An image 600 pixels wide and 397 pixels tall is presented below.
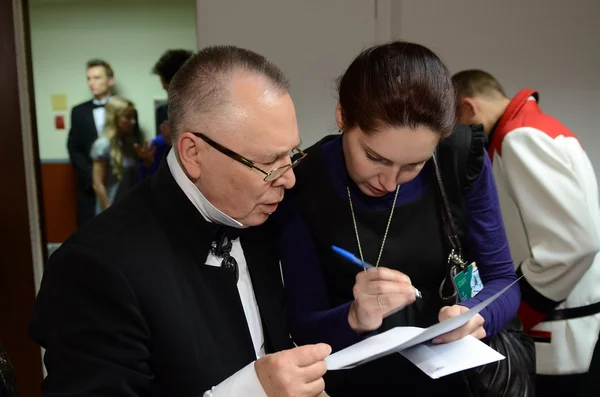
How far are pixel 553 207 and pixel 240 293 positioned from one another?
3.92 ft

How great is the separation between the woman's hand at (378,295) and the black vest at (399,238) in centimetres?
13

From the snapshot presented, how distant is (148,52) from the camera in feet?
15.4

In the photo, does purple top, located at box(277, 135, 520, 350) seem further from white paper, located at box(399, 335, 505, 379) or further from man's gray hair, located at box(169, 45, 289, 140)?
man's gray hair, located at box(169, 45, 289, 140)

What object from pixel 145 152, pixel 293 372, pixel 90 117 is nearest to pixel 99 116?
pixel 90 117

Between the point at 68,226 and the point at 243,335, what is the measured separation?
358 centimetres

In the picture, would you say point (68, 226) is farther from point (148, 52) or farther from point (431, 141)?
point (431, 141)

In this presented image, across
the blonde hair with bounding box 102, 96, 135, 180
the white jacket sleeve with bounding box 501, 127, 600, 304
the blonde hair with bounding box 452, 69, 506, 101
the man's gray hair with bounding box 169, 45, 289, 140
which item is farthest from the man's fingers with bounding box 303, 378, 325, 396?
the blonde hair with bounding box 102, 96, 135, 180

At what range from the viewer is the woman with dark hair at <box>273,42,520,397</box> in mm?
1295

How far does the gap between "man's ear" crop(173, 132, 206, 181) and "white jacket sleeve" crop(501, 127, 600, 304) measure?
49.6 inches

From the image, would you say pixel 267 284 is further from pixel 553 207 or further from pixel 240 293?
pixel 553 207

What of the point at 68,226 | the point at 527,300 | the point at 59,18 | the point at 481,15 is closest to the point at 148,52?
the point at 59,18

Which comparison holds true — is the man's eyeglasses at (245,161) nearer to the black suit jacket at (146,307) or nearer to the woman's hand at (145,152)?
the black suit jacket at (146,307)

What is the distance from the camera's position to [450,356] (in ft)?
3.90

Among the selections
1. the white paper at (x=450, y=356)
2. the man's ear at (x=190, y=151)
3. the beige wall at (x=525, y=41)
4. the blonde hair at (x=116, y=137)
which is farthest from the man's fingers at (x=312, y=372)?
the blonde hair at (x=116, y=137)
